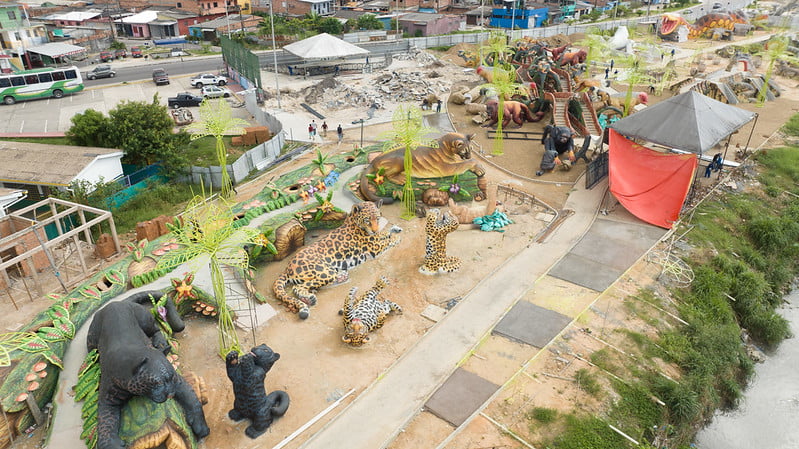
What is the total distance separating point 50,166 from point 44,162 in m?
0.61

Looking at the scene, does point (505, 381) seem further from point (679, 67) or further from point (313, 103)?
point (679, 67)

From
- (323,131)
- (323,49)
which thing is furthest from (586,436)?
(323,49)

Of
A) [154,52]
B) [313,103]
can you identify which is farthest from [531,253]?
[154,52]

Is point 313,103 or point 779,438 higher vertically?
point 313,103

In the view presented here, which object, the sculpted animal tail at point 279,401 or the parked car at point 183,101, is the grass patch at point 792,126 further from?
the parked car at point 183,101

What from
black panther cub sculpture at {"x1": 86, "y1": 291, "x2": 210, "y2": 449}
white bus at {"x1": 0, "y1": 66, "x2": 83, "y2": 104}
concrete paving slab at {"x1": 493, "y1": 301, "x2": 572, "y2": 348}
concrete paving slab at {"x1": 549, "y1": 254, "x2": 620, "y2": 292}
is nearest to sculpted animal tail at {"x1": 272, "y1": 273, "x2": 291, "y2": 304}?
black panther cub sculpture at {"x1": 86, "y1": 291, "x2": 210, "y2": 449}

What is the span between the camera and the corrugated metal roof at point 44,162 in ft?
72.4

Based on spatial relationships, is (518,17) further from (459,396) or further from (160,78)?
(459,396)

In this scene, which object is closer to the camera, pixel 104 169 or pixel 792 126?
pixel 104 169

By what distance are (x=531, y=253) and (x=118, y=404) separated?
13101 mm

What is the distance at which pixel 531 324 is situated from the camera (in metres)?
15.2

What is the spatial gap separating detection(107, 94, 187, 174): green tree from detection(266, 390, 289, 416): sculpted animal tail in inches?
644

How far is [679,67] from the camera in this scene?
49.0 metres

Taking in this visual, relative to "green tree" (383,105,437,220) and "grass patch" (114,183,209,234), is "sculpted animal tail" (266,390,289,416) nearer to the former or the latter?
"green tree" (383,105,437,220)
